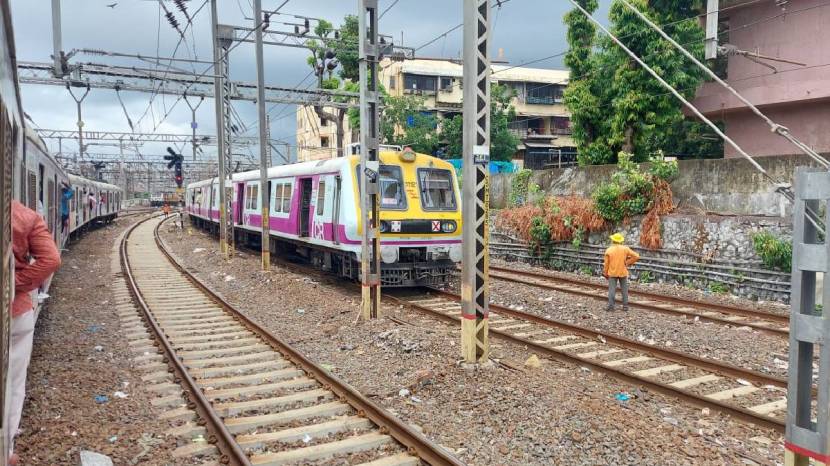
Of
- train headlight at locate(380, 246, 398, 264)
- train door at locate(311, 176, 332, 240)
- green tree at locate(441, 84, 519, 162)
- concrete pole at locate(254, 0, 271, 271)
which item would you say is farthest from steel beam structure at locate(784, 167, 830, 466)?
green tree at locate(441, 84, 519, 162)

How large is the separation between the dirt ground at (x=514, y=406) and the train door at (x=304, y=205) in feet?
16.0

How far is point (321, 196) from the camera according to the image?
12.3m

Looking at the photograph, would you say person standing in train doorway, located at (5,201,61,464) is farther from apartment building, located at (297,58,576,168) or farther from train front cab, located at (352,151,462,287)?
apartment building, located at (297,58,576,168)

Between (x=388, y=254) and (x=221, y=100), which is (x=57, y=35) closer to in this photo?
(x=221, y=100)

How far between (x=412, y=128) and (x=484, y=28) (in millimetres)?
22927

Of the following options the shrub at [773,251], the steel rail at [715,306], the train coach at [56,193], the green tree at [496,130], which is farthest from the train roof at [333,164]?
the green tree at [496,130]

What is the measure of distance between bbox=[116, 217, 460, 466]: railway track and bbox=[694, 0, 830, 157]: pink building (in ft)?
48.3

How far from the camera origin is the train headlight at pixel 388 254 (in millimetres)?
10797

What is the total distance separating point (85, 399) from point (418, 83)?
3231cm

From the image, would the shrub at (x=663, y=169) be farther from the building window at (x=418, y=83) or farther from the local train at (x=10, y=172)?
the building window at (x=418, y=83)

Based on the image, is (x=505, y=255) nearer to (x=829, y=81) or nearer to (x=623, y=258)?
(x=623, y=258)

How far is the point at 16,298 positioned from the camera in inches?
153

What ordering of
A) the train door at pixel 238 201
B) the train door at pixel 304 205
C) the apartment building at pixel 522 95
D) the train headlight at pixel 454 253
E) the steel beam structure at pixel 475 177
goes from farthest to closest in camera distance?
the apartment building at pixel 522 95, the train door at pixel 238 201, the train door at pixel 304 205, the train headlight at pixel 454 253, the steel beam structure at pixel 475 177

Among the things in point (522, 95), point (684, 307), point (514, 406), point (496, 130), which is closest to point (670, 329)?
point (684, 307)
